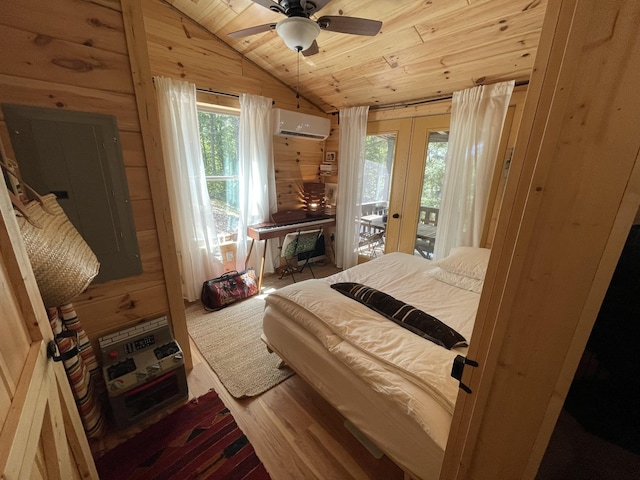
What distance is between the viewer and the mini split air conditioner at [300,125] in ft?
10.2

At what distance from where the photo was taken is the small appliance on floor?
1.39 meters

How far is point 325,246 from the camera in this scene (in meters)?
4.12

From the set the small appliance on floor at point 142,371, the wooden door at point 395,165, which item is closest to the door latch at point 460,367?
the small appliance on floor at point 142,371

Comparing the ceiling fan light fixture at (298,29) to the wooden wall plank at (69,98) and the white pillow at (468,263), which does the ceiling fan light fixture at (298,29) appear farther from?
the white pillow at (468,263)

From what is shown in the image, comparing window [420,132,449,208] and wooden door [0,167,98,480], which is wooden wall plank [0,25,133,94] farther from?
window [420,132,449,208]

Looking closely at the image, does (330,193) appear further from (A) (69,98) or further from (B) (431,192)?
(A) (69,98)

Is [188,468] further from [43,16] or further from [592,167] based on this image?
[43,16]

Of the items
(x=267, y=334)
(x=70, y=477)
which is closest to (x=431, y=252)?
(x=267, y=334)

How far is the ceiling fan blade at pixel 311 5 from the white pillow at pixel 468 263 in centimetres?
198

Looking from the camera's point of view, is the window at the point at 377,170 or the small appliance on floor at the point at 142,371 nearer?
the small appliance on floor at the point at 142,371

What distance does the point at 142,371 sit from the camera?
4.70 ft

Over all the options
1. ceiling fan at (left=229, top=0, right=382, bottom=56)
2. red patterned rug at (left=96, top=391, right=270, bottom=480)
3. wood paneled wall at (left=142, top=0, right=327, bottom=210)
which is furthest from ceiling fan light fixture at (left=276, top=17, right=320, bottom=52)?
red patterned rug at (left=96, top=391, right=270, bottom=480)

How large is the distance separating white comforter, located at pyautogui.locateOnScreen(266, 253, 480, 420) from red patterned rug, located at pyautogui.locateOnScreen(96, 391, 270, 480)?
0.73 m

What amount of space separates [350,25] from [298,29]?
0.35 m
